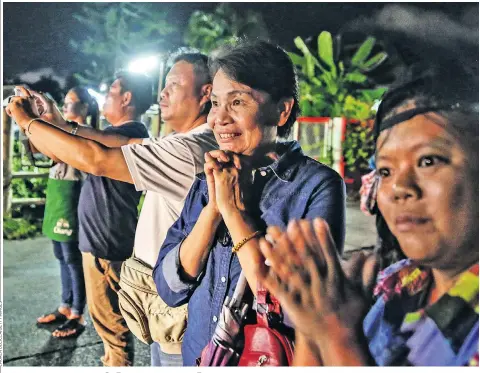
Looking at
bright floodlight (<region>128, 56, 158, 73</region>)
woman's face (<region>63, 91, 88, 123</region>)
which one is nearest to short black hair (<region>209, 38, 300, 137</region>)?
bright floodlight (<region>128, 56, 158, 73</region>)

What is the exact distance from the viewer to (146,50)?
224 centimetres

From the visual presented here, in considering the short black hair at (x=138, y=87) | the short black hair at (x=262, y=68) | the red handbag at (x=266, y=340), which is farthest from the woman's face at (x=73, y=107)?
the red handbag at (x=266, y=340)

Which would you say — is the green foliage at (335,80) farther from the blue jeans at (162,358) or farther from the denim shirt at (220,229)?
the blue jeans at (162,358)

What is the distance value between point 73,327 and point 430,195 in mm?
1856

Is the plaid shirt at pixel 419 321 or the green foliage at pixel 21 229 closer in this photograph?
the plaid shirt at pixel 419 321

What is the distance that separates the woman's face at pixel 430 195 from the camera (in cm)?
181

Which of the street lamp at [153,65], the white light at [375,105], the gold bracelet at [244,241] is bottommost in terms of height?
the gold bracelet at [244,241]

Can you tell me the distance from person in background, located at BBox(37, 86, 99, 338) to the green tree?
0.15 m

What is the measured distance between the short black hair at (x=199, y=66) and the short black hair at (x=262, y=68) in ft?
0.30

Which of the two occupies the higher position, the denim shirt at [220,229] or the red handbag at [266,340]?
the denim shirt at [220,229]

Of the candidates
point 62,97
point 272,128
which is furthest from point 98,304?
point 272,128

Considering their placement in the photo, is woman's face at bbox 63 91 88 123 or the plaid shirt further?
woman's face at bbox 63 91 88 123

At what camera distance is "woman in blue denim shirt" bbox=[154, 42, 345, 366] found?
1.86 m

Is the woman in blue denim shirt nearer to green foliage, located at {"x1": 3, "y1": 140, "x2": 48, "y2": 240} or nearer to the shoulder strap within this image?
the shoulder strap
